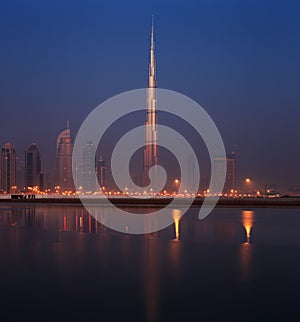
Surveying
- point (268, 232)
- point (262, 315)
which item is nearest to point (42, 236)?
point (268, 232)

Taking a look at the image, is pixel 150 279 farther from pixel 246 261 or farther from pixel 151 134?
pixel 151 134

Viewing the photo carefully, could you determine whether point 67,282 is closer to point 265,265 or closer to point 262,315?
point 262,315

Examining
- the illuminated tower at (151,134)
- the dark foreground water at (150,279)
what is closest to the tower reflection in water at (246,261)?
the dark foreground water at (150,279)

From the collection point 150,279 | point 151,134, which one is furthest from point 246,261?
point 151,134

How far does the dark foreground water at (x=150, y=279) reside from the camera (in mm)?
9078

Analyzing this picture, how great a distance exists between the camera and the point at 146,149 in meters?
193

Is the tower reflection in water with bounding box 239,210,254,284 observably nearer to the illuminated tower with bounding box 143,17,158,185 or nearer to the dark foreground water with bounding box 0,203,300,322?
the dark foreground water with bounding box 0,203,300,322

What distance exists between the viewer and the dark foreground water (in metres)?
9.08

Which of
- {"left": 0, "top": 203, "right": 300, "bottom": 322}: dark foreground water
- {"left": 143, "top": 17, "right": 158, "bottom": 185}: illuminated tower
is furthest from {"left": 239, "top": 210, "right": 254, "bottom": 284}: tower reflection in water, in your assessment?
{"left": 143, "top": 17, "right": 158, "bottom": 185}: illuminated tower

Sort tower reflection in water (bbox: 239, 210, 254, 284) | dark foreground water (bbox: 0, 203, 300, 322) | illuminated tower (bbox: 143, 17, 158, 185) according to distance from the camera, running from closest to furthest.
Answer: dark foreground water (bbox: 0, 203, 300, 322) → tower reflection in water (bbox: 239, 210, 254, 284) → illuminated tower (bbox: 143, 17, 158, 185)

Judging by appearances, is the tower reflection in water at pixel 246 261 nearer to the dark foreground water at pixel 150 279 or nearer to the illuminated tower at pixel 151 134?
the dark foreground water at pixel 150 279

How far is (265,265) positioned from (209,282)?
10.1 ft

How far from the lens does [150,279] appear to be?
12.2 metres

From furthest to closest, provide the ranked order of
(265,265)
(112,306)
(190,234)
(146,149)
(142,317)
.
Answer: (146,149) → (190,234) → (265,265) → (112,306) → (142,317)
